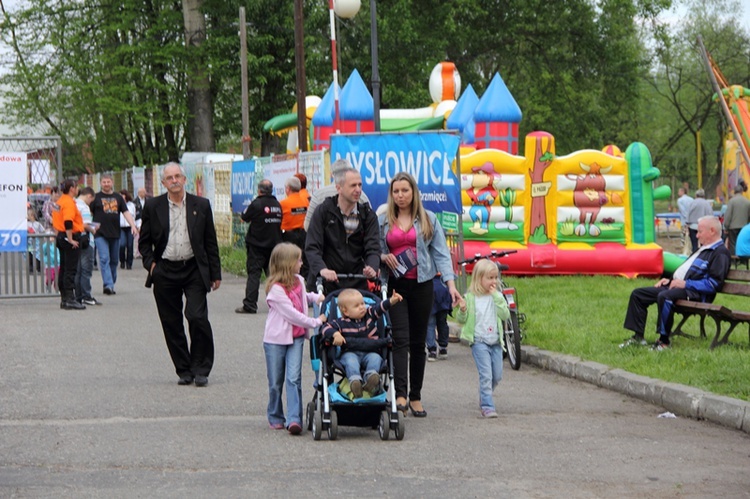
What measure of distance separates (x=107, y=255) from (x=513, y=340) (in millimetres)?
9945

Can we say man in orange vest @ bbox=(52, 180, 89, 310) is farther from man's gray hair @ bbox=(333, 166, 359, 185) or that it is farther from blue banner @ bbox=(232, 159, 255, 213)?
blue banner @ bbox=(232, 159, 255, 213)

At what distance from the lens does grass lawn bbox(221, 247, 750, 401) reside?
1055cm

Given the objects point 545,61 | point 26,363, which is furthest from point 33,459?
point 545,61

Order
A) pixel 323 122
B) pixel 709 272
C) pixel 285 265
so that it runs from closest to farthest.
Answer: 1. pixel 285 265
2. pixel 709 272
3. pixel 323 122

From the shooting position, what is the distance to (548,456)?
779 centimetres

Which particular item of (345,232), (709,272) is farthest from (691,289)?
(345,232)

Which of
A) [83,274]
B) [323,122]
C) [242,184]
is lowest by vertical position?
[83,274]

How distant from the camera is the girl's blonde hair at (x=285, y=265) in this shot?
28.7 feet

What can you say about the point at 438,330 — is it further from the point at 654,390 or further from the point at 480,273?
the point at 480,273

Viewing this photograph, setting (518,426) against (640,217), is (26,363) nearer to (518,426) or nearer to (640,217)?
(518,426)

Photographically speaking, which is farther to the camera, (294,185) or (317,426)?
(294,185)

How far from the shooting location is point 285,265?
8.74 metres

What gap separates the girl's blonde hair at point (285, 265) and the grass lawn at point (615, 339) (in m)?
3.37

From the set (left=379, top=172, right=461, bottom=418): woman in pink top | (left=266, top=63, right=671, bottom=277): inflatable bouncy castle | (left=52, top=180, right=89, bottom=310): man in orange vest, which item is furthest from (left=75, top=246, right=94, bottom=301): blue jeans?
(left=379, top=172, right=461, bottom=418): woman in pink top
